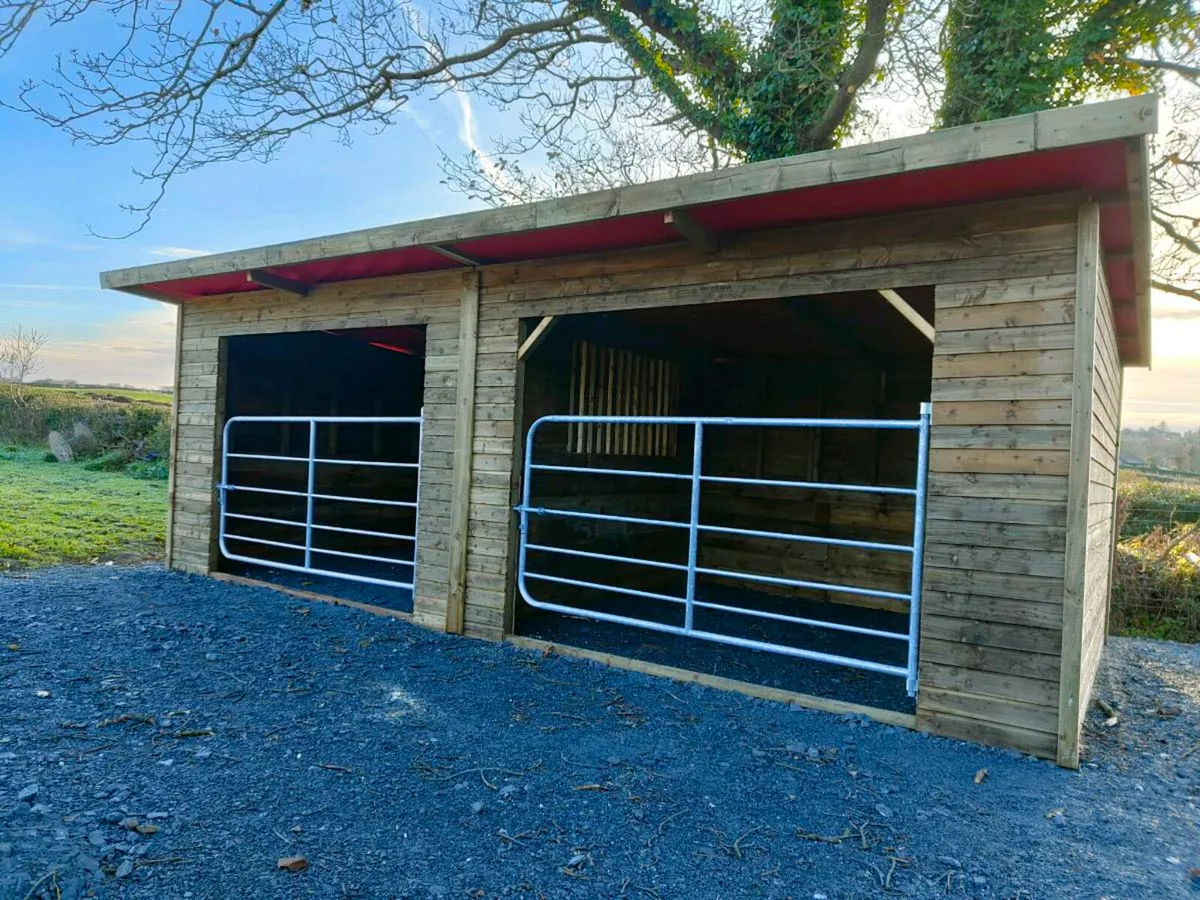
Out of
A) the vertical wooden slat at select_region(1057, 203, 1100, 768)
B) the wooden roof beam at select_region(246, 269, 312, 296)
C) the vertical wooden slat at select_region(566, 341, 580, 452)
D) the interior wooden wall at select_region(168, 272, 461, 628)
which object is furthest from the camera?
the vertical wooden slat at select_region(566, 341, 580, 452)

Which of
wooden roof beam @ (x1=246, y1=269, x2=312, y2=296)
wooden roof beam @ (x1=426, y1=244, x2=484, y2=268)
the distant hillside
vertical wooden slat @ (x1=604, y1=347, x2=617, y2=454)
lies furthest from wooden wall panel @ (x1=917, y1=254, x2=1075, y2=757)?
the distant hillside

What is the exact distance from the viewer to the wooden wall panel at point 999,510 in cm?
254

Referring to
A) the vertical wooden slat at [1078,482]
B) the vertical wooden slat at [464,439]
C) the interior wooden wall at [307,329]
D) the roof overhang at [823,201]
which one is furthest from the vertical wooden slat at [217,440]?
the vertical wooden slat at [1078,482]

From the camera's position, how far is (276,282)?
452 centimetres

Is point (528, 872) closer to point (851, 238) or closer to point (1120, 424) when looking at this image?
point (851, 238)

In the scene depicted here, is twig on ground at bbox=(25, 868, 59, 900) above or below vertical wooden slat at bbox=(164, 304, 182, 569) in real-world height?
below

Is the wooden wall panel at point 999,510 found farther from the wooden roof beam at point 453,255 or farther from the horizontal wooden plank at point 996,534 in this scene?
the wooden roof beam at point 453,255

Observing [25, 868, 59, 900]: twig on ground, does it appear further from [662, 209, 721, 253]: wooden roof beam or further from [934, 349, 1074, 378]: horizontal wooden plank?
[934, 349, 1074, 378]: horizontal wooden plank

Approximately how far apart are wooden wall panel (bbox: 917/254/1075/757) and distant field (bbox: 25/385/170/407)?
16057 mm

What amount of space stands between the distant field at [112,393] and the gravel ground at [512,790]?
47.3 feet

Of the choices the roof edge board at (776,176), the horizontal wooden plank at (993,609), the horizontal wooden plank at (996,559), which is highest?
the roof edge board at (776,176)

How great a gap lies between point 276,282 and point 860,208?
3.45m

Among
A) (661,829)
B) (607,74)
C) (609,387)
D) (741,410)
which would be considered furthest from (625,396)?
(607,74)

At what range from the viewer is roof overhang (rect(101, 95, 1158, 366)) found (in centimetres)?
224
